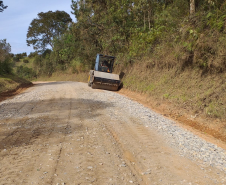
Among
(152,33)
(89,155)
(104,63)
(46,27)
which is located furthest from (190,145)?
(46,27)

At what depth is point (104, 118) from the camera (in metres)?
8.04

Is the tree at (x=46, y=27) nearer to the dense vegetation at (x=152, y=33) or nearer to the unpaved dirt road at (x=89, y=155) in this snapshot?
the dense vegetation at (x=152, y=33)

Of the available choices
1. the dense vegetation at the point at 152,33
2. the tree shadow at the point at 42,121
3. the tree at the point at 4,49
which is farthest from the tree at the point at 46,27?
the tree shadow at the point at 42,121

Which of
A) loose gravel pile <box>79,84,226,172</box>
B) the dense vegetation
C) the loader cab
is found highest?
the dense vegetation

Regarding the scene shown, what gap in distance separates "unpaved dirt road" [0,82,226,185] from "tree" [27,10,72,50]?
140 feet

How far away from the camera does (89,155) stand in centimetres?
481

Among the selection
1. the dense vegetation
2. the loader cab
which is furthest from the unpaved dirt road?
the loader cab

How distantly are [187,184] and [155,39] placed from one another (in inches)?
564

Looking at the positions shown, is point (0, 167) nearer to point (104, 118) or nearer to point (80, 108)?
point (104, 118)

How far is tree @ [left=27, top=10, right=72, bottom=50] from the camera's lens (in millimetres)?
46875

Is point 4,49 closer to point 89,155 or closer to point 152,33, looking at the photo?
point 152,33

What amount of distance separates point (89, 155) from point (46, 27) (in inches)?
1844

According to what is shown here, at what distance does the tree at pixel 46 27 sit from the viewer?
154ft

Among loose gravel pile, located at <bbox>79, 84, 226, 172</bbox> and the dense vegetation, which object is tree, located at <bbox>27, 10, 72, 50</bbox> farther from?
loose gravel pile, located at <bbox>79, 84, 226, 172</bbox>
